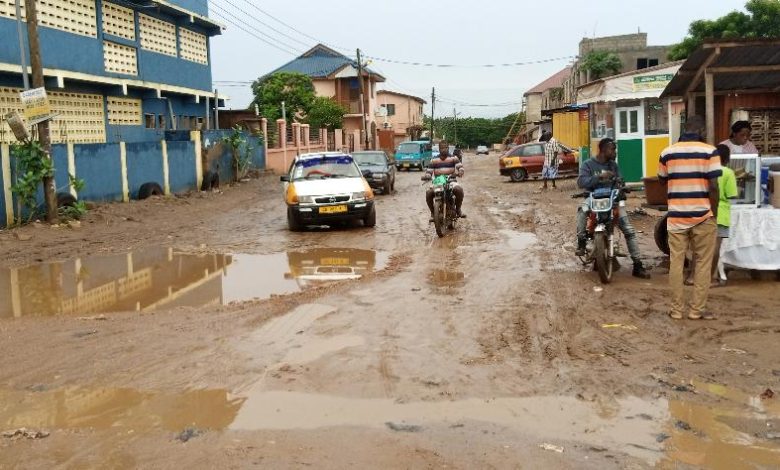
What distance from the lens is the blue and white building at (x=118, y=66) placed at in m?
19.4

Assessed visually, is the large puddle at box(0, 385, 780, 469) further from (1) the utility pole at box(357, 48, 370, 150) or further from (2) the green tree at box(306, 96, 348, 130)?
(1) the utility pole at box(357, 48, 370, 150)

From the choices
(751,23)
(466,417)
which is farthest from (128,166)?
(751,23)

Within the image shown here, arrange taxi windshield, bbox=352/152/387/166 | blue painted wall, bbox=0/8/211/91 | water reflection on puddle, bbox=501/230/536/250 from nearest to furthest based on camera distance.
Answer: water reflection on puddle, bbox=501/230/536/250 → blue painted wall, bbox=0/8/211/91 → taxi windshield, bbox=352/152/387/166

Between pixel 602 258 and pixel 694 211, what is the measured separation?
157 centimetres

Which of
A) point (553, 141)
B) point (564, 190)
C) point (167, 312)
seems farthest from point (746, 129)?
point (553, 141)

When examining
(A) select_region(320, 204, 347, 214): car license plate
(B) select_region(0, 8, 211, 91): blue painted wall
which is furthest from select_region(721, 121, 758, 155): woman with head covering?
(B) select_region(0, 8, 211, 91): blue painted wall

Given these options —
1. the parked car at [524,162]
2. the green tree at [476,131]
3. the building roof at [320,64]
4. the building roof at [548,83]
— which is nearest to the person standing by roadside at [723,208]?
the parked car at [524,162]

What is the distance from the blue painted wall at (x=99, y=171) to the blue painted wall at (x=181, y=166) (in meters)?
3.00

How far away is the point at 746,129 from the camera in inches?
354

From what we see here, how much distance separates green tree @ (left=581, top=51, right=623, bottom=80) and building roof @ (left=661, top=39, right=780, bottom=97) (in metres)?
37.0

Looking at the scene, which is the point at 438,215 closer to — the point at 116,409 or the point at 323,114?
the point at 116,409

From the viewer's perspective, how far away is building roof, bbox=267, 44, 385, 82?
60.7m

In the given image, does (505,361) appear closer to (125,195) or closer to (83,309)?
(83,309)

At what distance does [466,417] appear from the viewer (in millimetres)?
4562
